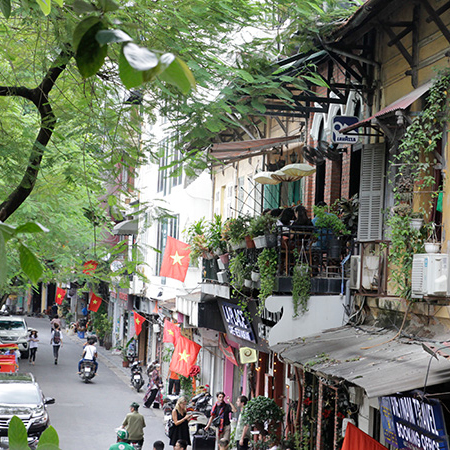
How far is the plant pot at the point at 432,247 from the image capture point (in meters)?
8.94

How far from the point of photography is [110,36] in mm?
1530

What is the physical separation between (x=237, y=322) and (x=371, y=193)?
7.03 m

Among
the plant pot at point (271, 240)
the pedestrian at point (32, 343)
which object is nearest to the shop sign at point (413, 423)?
the plant pot at point (271, 240)

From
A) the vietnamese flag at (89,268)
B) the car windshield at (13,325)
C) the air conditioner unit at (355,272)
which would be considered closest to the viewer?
the air conditioner unit at (355,272)

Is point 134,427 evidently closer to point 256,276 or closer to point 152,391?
point 256,276

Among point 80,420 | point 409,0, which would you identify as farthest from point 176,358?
point 409,0

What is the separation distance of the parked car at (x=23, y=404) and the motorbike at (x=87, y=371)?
9690mm

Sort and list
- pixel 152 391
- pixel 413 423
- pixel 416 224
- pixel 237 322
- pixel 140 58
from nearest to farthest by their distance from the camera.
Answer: pixel 140 58 < pixel 413 423 < pixel 416 224 < pixel 237 322 < pixel 152 391

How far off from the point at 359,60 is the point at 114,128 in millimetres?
4802

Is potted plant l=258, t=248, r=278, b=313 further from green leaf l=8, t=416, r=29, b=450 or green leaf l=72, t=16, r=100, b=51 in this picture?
green leaf l=72, t=16, r=100, b=51

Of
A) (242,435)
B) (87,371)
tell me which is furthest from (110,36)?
(87,371)

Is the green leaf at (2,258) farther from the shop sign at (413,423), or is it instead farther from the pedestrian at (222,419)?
the pedestrian at (222,419)

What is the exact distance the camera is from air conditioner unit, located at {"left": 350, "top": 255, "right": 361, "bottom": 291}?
11529mm

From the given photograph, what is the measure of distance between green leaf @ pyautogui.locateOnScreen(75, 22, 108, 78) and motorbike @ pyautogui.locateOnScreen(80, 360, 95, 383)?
98.0 ft
